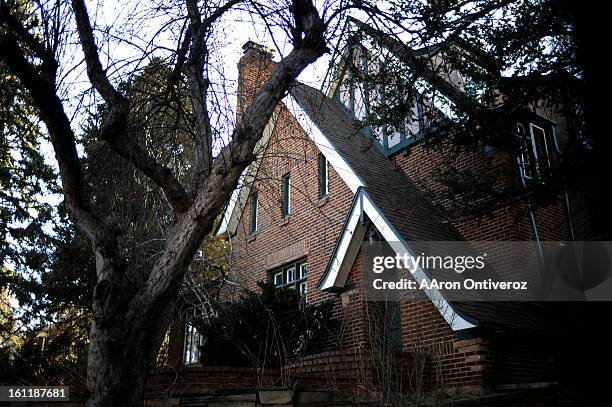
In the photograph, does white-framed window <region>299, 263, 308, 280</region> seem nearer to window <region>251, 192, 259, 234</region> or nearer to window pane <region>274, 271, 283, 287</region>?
window pane <region>274, 271, 283, 287</region>

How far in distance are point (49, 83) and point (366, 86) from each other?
4775 mm

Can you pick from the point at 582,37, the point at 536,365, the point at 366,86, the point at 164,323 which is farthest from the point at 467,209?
the point at 582,37

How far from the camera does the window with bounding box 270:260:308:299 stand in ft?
45.2

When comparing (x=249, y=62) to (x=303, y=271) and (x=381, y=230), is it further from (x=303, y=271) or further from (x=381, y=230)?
(x=303, y=271)

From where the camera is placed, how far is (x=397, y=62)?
28.2 feet

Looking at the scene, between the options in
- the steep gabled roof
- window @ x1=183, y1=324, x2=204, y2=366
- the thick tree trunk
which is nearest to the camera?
the thick tree trunk

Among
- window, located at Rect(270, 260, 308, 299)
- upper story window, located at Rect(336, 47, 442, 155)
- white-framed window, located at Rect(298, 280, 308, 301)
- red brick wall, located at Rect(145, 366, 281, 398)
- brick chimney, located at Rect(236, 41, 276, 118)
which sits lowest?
red brick wall, located at Rect(145, 366, 281, 398)

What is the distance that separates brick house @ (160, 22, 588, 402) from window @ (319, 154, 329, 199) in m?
0.03

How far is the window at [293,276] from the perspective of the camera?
45.2ft

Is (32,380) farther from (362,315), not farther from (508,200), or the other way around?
(508,200)

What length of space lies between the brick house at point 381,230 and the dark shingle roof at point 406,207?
4 centimetres

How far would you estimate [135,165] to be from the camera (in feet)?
16.2

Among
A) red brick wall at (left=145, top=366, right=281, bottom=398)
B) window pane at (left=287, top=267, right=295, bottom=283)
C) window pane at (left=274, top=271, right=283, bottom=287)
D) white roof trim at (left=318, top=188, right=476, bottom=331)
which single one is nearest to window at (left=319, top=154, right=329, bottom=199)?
window pane at (left=287, top=267, right=295, bottom=283)

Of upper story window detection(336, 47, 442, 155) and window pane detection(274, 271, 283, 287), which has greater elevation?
upper story window detection(336, 47, 442, 155)
